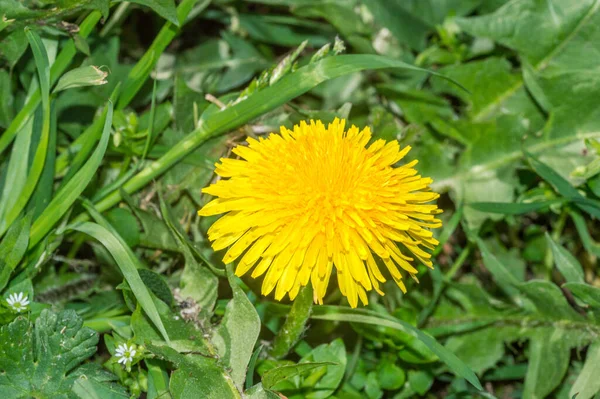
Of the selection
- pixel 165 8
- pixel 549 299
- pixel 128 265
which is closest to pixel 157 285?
pixel 128 265

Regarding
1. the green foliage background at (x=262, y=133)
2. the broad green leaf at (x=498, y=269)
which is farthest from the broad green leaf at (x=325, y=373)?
the broad green leaf at (x=498, y=269)

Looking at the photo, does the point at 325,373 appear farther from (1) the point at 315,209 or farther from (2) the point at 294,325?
(1) the point at 315,209

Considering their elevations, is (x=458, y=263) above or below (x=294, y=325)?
below

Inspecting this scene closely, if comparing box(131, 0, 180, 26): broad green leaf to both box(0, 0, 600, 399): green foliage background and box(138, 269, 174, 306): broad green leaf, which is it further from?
box(138, 269, 174, 306): broad green leaf

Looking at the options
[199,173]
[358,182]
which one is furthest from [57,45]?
[358,182]

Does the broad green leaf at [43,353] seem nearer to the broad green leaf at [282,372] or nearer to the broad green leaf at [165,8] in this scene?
the broad green leaf at [282,372]

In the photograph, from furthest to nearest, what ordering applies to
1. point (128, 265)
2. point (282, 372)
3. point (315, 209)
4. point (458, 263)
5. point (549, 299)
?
point (458, 263) < point (549, 299) < point (128, 265) < point (282, 372) < point (315, 209)
